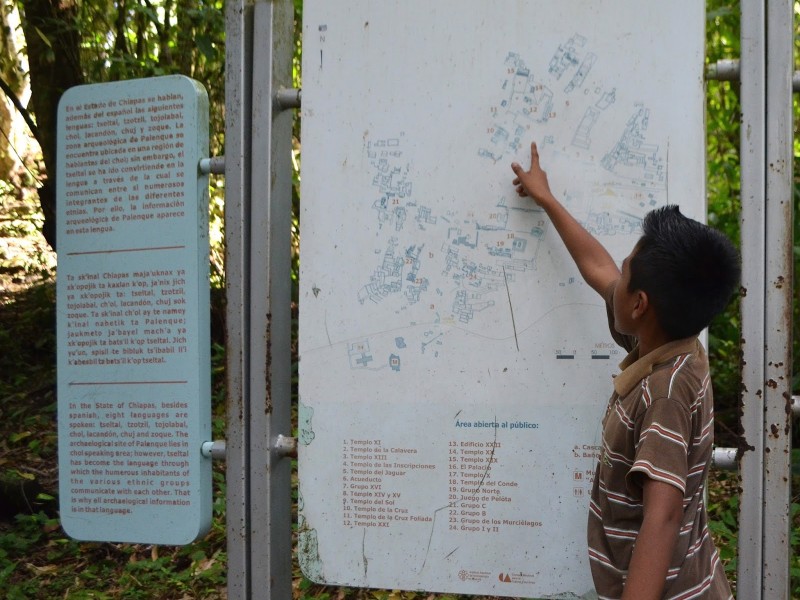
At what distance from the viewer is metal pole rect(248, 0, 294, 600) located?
2.42 meters

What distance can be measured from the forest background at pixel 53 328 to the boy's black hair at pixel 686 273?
5.68ft

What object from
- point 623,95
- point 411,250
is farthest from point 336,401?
point 623,95

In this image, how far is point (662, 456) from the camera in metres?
1.70

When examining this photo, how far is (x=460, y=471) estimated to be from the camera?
2289 millimetres

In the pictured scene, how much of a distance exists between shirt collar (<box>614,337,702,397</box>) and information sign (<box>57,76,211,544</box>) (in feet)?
3.92

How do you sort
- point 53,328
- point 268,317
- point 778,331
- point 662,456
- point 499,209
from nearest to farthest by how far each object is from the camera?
point 662,456 → point 778,331 → point 499,209 → point 268,317 → point 53,328

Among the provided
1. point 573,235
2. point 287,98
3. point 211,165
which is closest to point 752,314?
point 573,235

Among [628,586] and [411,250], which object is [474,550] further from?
[411,250]

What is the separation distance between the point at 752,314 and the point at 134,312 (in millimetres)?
1666


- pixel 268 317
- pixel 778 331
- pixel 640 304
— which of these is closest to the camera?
pixel 640 304

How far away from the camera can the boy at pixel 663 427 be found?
1.68 metres

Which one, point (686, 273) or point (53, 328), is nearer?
point (686, 273)

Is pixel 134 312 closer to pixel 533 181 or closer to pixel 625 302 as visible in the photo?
pixel 533 181

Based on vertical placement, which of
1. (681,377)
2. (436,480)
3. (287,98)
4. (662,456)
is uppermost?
(287,98)
